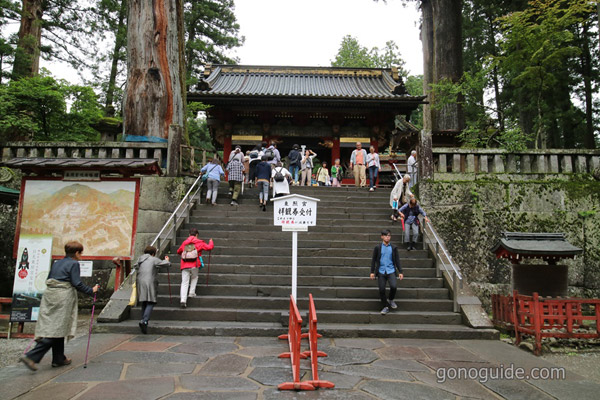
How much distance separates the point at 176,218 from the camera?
8523 millimetres

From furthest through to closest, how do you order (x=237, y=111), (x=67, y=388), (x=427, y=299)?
(x=237, y=111) < (x=427, y=299) < (x=67, y=388)

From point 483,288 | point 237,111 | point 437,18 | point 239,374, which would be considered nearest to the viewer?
point 239,374

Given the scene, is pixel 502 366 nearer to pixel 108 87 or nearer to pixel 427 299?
pixel 427 299

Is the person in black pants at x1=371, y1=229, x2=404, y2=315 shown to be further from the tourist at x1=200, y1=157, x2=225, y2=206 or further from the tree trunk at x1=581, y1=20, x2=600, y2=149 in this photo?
the tree trunk at x1=581, y1=20, x2=600, y2=149

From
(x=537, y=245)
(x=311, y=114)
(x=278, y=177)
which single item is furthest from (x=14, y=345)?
(x=311, y=114)

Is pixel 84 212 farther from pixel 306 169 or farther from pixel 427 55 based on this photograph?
pixel 427 55

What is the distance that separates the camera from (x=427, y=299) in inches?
266

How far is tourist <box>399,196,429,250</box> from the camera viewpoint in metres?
8.05

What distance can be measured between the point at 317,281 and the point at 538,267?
401cm

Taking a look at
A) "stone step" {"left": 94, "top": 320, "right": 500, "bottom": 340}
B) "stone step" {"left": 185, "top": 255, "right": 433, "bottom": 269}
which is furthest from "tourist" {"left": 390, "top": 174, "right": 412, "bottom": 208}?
"stone step" {"left": 94, "top": 320, "right": 500, "bottom": 340}

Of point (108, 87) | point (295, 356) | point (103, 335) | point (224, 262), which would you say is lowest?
point (103, 335)

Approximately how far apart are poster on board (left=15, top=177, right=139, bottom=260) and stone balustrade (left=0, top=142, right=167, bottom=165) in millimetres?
1216

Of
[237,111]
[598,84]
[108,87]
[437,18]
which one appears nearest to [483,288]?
[237,111]

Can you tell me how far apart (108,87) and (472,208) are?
17.7 m
